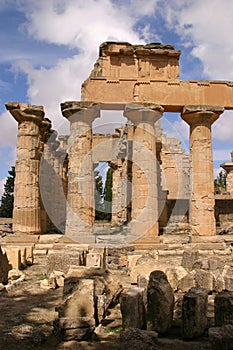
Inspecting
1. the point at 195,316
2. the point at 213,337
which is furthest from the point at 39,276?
the point at 213,337

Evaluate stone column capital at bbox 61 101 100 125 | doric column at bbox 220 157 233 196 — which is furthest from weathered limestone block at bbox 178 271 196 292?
doric column at bbox 220 157 233 196

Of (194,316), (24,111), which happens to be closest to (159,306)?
(194,316)

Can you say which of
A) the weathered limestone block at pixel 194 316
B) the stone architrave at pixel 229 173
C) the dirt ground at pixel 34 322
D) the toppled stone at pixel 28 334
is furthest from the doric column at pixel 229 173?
the toppled stone at pixel 28 334

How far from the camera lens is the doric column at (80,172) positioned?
14.4 metres

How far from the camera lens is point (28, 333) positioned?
202 inches

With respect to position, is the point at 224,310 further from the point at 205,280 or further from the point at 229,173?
the point at 229,173

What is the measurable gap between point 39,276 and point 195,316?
561cm

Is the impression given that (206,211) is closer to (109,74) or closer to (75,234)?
(75,234)

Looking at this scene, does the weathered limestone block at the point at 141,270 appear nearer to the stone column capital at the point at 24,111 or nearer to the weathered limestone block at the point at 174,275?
the weathered limestone block at the point at 174,275

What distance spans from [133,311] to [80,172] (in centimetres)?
966

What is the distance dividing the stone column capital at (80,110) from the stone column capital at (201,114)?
12.5 feet

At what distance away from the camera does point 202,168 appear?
51.2 ft

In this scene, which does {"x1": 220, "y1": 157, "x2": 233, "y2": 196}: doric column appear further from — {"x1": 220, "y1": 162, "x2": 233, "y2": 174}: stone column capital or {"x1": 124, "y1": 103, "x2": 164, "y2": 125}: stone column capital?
{"x1": 124, "y1": 103, "x2": 164, "y2": 125}: stone column capital

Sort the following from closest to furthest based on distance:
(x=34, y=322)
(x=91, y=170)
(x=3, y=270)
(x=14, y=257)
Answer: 1. (x=34, y=322)
2. (x=3, y=270)
3. (x=14, y=257)
4. (x=91, y=170)
